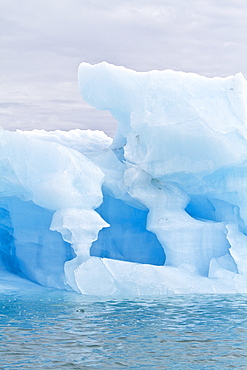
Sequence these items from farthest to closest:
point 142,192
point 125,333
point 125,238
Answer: point 125,238
point 142,192
point 125,333

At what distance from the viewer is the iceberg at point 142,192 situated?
13258 mm

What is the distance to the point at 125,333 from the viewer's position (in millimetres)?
9234

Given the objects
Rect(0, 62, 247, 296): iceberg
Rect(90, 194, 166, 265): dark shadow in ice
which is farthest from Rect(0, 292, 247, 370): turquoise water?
Rect(90, 194, 166, 265): dark shadow in ice

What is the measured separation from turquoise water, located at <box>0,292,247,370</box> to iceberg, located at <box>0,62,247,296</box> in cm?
96

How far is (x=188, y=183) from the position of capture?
47.6 feet

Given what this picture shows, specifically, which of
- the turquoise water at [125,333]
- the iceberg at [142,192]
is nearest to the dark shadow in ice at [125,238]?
the iceberg at [142,192]

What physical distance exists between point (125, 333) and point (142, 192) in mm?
5428

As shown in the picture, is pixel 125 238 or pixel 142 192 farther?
pixel 125 238

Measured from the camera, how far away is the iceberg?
43.5 ft

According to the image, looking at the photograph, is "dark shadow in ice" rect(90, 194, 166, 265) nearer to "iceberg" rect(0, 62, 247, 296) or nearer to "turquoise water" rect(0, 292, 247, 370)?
"iceberg" rect(0, 62, 247, 296)

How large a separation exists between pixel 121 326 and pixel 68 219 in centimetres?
384

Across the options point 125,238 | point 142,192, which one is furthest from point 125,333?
point 125,238

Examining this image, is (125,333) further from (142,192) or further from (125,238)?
(125,238)

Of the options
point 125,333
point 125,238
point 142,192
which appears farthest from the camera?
point 125,238
